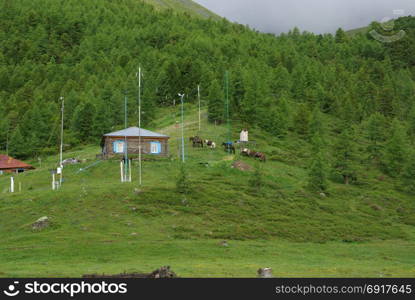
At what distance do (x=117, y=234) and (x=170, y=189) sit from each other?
49.9ft

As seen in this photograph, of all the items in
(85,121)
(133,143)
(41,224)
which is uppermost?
(85,121)

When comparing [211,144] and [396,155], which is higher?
[211,144]

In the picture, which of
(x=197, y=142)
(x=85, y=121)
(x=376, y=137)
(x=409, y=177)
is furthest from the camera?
(x=85, y=121)

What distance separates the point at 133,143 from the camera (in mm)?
82688

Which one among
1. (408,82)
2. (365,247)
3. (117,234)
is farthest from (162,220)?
(408,82)

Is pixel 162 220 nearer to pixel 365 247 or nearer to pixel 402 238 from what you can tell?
pixel 365 247

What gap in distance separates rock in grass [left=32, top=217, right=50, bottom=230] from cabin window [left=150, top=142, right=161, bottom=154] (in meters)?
34.4

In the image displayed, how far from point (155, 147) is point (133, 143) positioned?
3595 mm

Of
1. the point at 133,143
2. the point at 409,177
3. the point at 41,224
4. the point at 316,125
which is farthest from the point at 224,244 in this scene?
the point at 316,125

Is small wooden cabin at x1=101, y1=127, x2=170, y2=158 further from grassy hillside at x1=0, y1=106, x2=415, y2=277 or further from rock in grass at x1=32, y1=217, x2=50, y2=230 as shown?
rock in grass at x1=32, y1=217, x2=50, y2=230

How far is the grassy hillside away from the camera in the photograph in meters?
38.5

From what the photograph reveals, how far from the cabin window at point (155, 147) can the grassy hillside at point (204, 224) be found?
3142 mm

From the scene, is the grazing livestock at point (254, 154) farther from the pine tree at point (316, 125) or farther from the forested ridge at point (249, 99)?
the pine tree at point (316, 125)

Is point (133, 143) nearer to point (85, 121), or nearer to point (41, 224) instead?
point (41, 224)
